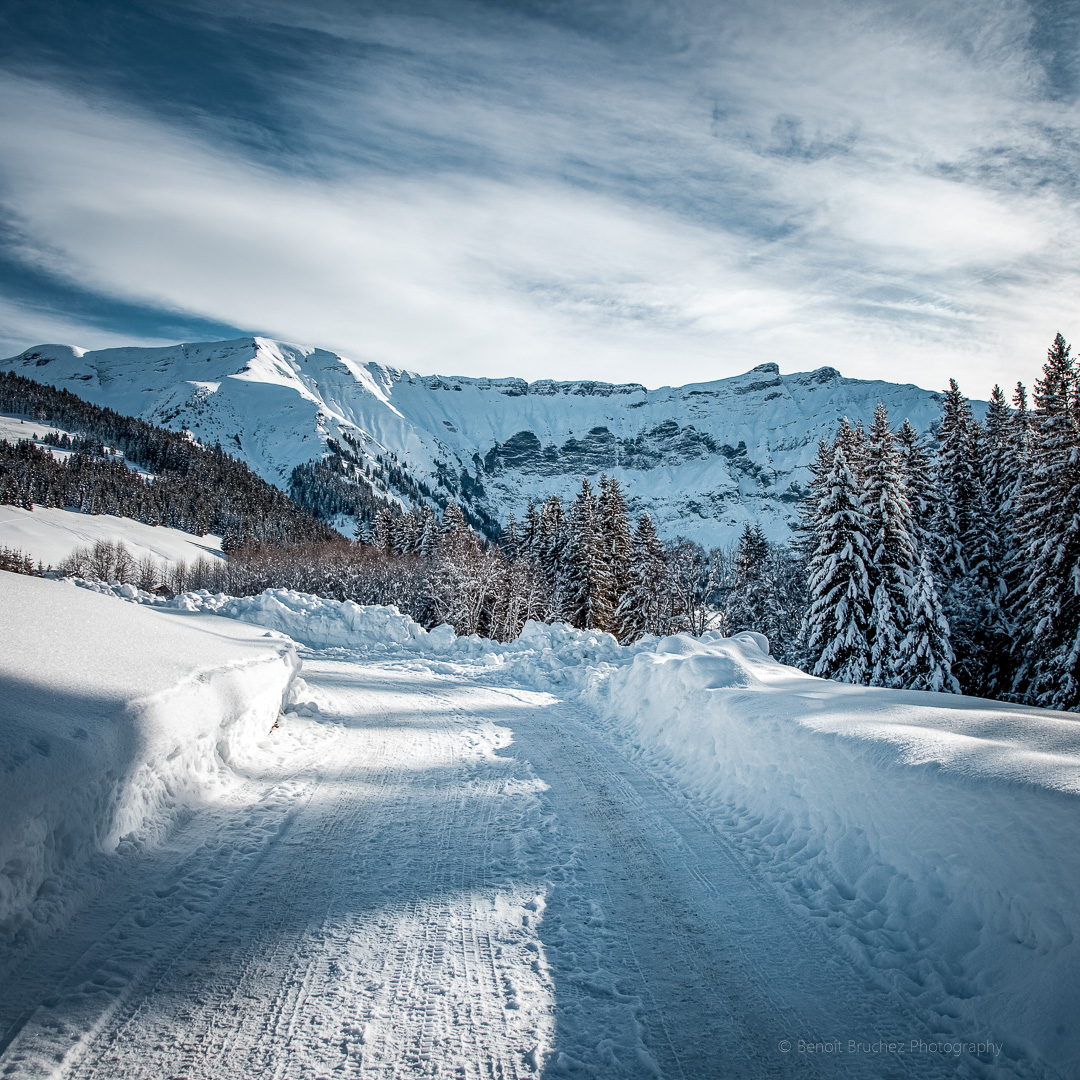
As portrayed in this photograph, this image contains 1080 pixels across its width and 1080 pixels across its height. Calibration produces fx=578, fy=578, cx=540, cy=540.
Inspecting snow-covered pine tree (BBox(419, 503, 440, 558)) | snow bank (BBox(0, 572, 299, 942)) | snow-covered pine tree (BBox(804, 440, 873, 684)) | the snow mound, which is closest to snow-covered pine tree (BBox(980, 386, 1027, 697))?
snow-covered pine tree (BBox(804, 440, 873, 684))

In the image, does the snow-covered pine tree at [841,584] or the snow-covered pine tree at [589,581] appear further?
the snow-covered pine tree at [589,581]

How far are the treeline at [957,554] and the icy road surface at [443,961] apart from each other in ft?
58.8

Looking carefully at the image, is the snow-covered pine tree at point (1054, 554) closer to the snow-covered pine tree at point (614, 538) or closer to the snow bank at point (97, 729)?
the snow-covered pine tree at point (614, 538)

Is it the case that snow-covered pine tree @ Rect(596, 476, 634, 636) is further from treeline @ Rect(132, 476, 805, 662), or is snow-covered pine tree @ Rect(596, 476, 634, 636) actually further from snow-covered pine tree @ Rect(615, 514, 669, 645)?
snow-covered pine tree @ Rect(615, 514, 669, 645)

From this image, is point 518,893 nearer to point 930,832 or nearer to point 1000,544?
point 930,832

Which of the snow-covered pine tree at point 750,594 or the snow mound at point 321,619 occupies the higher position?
the snow-covered pine tree at point 750,594

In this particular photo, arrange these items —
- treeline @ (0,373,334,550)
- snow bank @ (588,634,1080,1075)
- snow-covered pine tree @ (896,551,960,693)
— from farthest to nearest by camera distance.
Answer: treeline @ (0,373,334,550) → snow-covered pine tree @ (896,551,960,693) → snow bank @ (588,634,1080,1075)

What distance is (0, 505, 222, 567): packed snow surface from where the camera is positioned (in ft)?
241

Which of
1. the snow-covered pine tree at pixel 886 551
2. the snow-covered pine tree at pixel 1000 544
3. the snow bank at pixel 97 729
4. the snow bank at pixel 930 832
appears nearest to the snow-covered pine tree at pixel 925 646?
the snow-covered pine tree at pixel 886 551

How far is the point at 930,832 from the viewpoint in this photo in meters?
4.22

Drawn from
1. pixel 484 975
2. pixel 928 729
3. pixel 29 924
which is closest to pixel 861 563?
pixel 928 729

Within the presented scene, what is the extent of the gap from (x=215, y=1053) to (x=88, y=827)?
7.44ft

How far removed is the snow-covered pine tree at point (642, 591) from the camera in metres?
35.3

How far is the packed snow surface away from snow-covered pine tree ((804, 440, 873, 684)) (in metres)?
85.5
